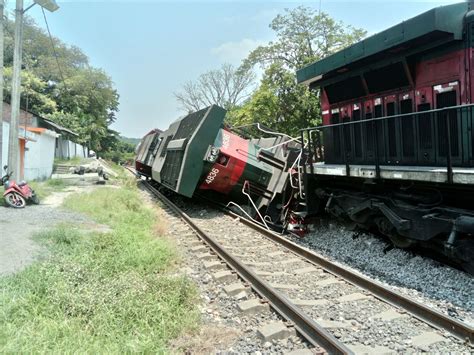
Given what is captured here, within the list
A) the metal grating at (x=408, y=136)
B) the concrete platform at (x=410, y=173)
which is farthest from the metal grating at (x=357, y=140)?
the metal grating at (x=408, y=136)

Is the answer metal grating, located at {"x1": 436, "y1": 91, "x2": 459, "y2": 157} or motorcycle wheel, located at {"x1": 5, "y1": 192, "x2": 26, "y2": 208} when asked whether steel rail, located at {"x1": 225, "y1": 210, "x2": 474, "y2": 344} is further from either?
motorcycle wheel, located at {"x1": 5, "y1": 192, "x2": 26, "y2": 208}

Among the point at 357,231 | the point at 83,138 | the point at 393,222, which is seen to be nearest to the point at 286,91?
the point at 357,231

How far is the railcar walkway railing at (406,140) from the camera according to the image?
604 centimetres

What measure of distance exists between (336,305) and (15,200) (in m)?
10.8

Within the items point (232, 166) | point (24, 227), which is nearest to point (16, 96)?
point (24, 227)

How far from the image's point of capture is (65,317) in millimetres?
4020

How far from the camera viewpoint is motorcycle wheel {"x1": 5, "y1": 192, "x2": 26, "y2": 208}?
12.1 meters

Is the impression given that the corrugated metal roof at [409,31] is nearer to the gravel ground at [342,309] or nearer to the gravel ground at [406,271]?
the gravel ground at [406,271]

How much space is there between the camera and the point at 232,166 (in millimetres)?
11430

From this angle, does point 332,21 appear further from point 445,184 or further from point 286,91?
point 445,184

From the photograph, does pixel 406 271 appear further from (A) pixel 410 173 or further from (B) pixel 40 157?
(B) pixel 40 157

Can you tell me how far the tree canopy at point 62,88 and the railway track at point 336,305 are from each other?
37.4 meters

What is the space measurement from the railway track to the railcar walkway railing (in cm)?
190

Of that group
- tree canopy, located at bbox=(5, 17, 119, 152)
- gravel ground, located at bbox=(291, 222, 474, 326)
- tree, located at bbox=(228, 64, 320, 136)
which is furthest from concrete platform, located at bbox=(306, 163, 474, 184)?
tree canopy, located at bbox=(5, 17, 119, 152)
